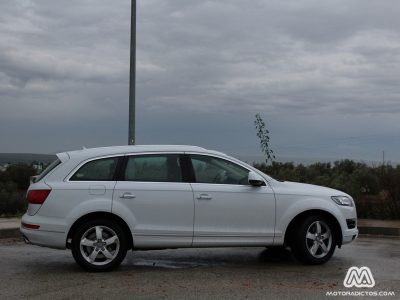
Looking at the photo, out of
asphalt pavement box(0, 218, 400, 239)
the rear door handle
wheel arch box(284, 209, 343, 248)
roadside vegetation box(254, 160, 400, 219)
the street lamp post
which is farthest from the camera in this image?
the street lamp post

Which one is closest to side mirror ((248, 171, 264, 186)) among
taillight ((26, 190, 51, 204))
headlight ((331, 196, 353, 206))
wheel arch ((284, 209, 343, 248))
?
wheel arch ((284, 209, 343, 248))

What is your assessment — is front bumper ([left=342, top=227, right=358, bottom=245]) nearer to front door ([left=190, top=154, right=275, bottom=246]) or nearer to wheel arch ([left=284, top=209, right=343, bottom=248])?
wheel arch ([left=284, top=209, right=343, bottom=248])

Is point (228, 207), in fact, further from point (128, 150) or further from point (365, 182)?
point (365, 182)

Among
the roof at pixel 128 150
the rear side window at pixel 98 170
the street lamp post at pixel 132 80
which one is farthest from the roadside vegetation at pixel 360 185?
the rear side window at pixel 98 170

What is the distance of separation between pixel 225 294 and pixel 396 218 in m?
8.69

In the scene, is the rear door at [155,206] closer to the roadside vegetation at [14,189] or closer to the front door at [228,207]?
the front door at [228,207]

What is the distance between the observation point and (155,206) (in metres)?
7.81

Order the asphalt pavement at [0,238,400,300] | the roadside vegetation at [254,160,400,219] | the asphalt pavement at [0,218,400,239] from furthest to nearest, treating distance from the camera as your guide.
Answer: the roadside vegetation at [254,160,400,219], the asphalt pavement at [0,218,400,239], the asphalt pavement at [0,238,400,300]

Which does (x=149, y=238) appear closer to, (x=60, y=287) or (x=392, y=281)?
(x=60, y=287)

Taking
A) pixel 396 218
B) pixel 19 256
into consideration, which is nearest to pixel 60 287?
pixel 19 256

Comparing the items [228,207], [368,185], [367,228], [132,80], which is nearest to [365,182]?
[368,185]

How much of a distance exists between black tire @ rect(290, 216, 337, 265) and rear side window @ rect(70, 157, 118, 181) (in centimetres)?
269

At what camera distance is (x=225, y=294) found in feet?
21.7

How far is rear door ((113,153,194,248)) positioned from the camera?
777 centimetres
